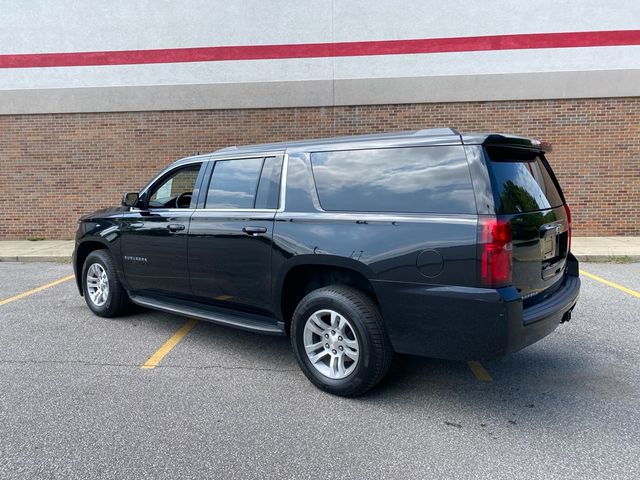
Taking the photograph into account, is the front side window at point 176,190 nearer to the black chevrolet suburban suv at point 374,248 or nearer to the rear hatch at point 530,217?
the black chevrolet suburban suv at point 374,248

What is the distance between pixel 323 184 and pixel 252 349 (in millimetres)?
1829

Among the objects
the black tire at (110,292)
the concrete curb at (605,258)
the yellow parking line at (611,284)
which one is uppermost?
the black tire at (110,292)

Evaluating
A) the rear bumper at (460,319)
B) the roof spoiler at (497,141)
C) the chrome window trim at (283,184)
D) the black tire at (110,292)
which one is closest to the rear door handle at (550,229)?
the rear bumper at (460,319)

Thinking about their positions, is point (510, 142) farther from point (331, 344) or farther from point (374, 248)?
point (331, 344)

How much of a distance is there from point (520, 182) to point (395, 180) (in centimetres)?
85

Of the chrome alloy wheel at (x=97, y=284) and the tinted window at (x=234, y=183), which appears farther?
the chrome alloy wheel at (x=97, y=284)

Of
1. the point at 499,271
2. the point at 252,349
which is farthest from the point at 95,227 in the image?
the point at 499,271

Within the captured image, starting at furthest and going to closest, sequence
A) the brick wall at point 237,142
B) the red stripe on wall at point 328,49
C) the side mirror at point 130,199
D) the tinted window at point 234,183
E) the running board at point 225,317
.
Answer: the brick wall at point 237,142
the red stripe on wall at point 328,49
the side mirror at point 130,199
the tinted window at point 234,183
the running board at point 225,317

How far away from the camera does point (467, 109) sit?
10.5 meters

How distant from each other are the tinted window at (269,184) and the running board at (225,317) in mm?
959

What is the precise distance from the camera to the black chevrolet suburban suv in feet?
9.40

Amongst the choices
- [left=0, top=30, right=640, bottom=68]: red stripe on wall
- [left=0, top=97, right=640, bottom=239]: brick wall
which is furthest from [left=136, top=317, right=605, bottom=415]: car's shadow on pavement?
[left=0, top=30, right=640, bottom=68]: red stripe on wall

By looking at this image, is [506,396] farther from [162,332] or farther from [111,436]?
[162,332]

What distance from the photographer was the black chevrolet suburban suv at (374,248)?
113 inches
